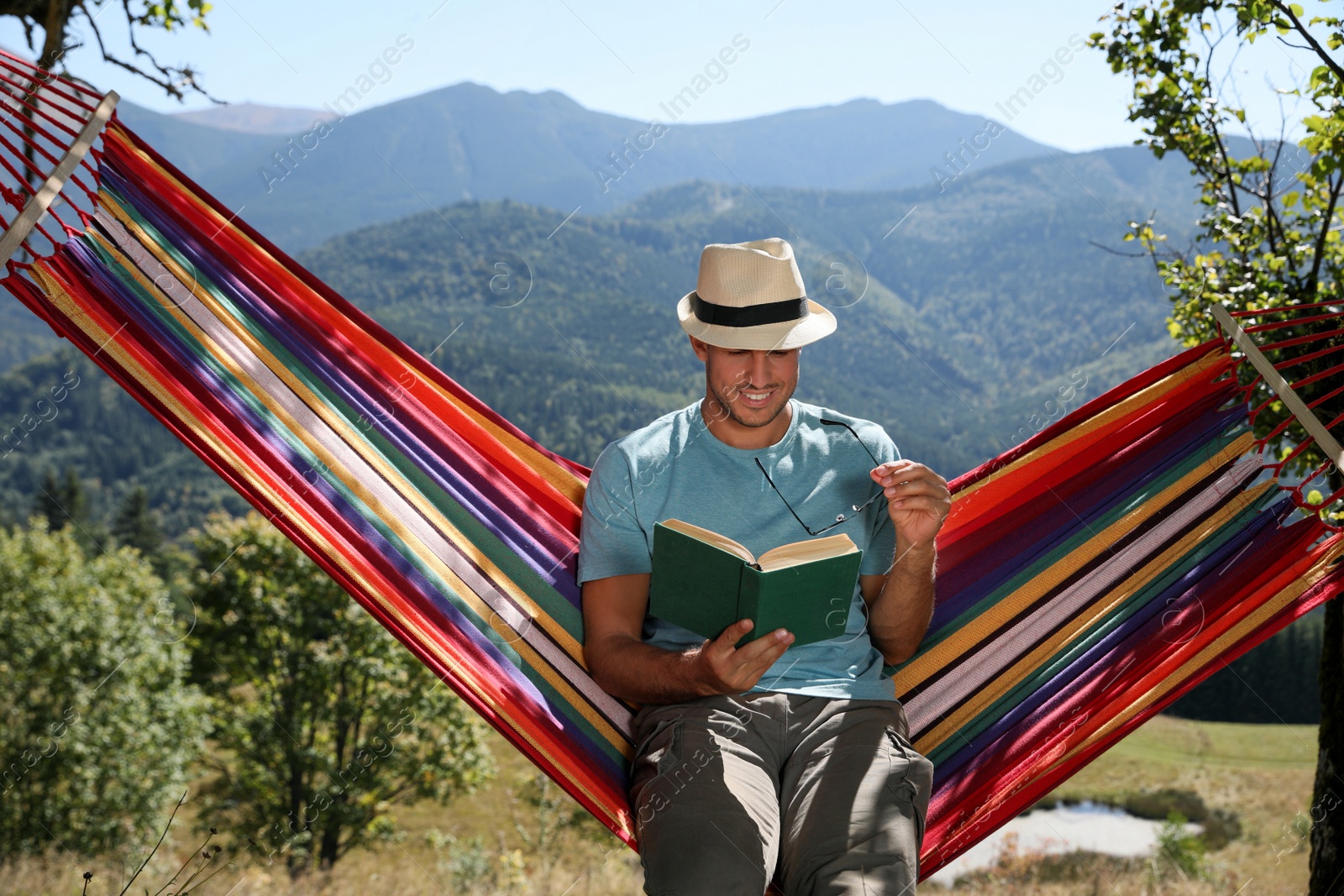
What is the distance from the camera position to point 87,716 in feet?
49.0

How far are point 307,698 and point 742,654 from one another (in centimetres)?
1588

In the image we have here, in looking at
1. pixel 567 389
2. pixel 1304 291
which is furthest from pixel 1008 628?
pixel 567 389

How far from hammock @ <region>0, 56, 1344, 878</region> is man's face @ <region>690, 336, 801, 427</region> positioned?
1.70 ft

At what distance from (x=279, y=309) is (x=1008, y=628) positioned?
1830 millimetres

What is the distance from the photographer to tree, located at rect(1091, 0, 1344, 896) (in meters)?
2.67

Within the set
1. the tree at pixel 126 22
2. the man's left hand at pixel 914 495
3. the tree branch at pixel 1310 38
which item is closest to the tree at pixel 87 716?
the tree at pixel 126 22

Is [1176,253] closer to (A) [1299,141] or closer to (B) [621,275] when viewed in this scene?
(A) [1299,141]

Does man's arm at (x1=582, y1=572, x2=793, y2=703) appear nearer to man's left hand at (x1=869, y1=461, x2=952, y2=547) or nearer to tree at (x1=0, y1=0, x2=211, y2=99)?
man's left hand at (x1=869, y1=461, x2=952, y2=547)

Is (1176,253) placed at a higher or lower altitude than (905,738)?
higher

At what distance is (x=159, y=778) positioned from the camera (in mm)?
15055

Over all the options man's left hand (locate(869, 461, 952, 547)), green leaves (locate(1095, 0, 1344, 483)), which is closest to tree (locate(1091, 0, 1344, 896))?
green leaves (locate(1095, 0, 1344, 483))

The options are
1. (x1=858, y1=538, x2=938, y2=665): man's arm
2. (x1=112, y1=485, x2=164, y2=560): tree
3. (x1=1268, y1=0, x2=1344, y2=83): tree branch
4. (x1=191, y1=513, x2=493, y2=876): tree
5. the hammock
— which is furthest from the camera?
(x1=112, y1=485, x2=164, y2=560): tree

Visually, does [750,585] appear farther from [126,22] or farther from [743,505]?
[126,22]

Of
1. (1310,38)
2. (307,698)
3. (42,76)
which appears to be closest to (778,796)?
(42,76)
